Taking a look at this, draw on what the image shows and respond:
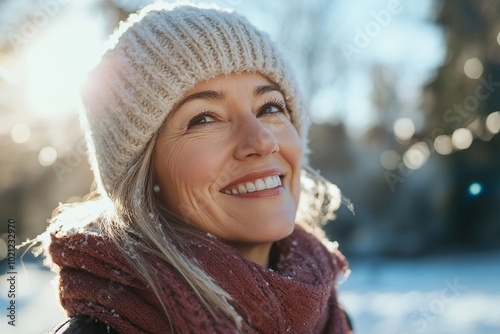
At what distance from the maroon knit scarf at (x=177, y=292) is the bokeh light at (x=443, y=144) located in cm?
932

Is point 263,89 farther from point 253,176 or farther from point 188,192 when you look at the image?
point 188,192

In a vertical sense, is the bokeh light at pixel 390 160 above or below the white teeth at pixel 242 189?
above

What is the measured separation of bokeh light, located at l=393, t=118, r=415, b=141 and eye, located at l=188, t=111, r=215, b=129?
10.4 metres

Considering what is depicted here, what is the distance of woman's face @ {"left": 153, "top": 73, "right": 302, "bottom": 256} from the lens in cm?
165

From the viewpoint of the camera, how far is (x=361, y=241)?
11.4 m

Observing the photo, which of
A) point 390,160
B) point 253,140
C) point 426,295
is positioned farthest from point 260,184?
point 390,160

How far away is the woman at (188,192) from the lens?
1.49 m

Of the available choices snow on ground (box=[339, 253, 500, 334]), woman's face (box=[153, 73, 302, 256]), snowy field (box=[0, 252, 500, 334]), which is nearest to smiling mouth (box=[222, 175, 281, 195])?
woman's face (box=[153, 73, 302, 256])

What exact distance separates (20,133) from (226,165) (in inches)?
202

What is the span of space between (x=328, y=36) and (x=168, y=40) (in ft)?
32.6

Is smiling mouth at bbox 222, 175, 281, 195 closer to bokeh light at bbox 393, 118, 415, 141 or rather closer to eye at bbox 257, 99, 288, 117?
eye at bbox 257, 99, 288, 117

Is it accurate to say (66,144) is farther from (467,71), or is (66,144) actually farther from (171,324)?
(467,71)

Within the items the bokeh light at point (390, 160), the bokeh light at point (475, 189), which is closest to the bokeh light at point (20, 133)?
the bokeh light at point (390, 160)

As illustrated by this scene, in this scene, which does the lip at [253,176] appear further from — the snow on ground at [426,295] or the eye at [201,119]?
the snow on ground at [426,295]
